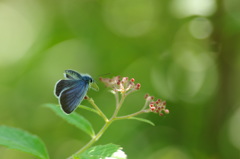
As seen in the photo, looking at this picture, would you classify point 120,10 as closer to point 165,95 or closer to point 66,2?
point 66,2

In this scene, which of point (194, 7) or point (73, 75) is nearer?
point (73, 75)

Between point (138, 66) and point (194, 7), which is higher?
point (194, 7)

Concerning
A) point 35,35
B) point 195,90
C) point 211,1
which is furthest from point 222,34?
point 35,35

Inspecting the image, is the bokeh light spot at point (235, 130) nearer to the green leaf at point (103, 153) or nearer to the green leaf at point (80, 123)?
the green leaf at point (80, 123)

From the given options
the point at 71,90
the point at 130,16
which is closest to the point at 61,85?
the point at 71,90

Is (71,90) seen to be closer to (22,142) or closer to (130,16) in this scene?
(22,142)

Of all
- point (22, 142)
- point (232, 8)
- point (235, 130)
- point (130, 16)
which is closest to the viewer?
point (22, 142)
